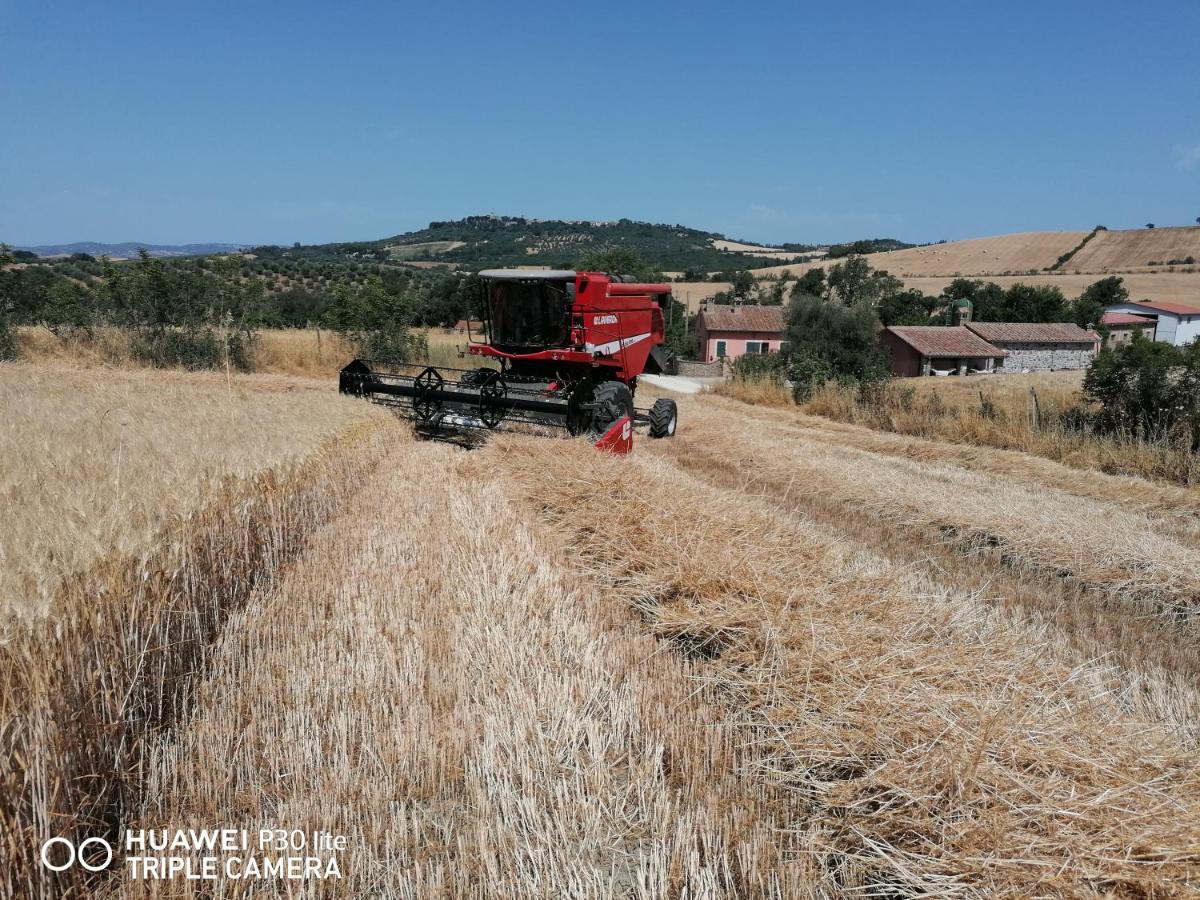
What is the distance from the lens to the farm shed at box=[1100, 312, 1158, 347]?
5565 cm

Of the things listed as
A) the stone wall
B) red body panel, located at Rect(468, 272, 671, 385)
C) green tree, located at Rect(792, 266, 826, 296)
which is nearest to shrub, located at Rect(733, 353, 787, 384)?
red body panel, located at Rect(468, 272, 671, 385)

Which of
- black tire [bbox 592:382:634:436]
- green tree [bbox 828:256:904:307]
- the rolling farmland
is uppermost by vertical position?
the rolling farmland

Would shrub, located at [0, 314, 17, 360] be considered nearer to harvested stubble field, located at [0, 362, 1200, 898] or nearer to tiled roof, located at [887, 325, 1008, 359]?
harvested stubble field, located at [0, 362, 1200, 898]

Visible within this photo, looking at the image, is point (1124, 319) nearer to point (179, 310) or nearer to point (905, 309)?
point (905, 309)

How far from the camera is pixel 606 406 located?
9.61 meters

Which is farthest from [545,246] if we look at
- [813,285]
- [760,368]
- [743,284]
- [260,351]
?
[260,351]

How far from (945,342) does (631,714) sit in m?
49.7

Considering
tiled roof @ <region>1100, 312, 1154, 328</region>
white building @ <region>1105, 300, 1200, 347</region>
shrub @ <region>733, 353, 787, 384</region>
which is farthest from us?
tiled roof @ <region>1100, 312, 1154, 328</region>

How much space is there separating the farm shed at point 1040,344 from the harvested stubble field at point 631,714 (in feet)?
163

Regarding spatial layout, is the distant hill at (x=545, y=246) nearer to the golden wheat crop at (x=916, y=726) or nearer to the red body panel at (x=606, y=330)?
the red body panel at (x=606, y=330)

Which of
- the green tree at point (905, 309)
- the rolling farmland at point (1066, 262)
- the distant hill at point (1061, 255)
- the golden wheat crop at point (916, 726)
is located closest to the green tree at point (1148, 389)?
the golden wheat crop at point (916, 726)

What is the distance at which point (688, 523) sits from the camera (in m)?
5.84

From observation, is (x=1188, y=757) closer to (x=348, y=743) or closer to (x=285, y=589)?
(x=348, y=743)

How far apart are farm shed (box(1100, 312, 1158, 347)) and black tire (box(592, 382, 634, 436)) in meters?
57.3
